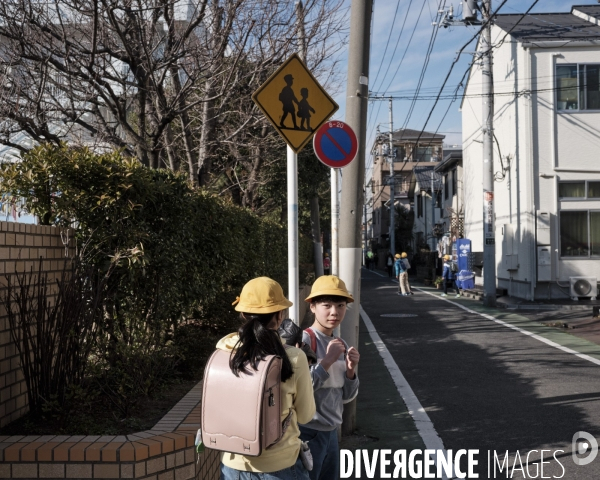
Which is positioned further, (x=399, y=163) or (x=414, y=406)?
(x=399, y=163)

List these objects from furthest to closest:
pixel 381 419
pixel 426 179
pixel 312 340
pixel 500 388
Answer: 1. pixel 426 179
2. pixel 500 388
3. pixel 381 419
4. pixel 312 340

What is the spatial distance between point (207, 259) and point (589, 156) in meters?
19.5

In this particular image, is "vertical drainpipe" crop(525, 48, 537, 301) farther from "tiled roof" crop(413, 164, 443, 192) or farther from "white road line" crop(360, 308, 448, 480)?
"tiled roof" crop(413, 164, 443, 192)

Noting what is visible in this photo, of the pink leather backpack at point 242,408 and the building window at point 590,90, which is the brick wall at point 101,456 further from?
the building window at point 590,90

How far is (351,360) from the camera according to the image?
4.10 m

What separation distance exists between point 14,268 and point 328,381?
7.82 feet

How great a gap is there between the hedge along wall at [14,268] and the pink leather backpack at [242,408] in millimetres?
2261

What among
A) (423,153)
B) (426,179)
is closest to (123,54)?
(426,179)

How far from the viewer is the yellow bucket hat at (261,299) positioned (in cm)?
330

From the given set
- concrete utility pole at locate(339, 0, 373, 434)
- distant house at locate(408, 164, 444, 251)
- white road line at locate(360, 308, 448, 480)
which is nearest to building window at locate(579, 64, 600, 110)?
white road line at locate(360, 308, 448, 480)

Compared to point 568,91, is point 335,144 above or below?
below

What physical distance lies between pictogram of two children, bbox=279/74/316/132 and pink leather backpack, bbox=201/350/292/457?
318cm

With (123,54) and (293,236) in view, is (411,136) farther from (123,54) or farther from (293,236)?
(293,236)

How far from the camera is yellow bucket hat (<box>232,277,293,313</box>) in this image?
3.30m
